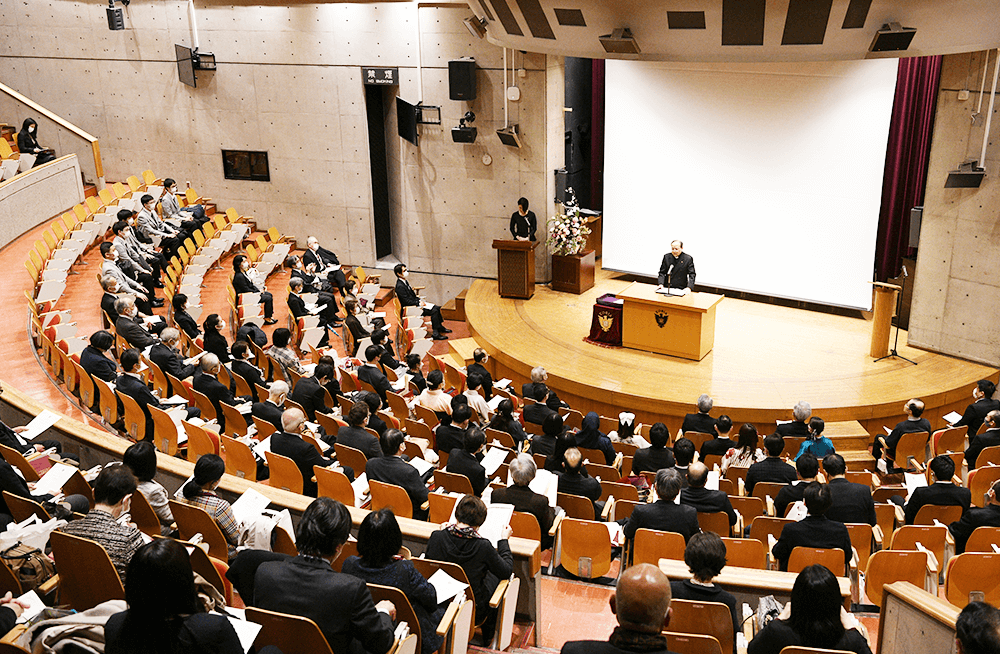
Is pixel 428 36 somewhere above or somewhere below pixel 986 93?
above

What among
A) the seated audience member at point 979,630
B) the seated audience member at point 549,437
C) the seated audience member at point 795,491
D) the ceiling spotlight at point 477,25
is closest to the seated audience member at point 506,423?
the seated audience member at point 549,437

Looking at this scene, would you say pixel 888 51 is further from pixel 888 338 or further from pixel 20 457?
pixel 20 457

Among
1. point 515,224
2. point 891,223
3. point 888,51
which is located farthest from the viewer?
point 515,224

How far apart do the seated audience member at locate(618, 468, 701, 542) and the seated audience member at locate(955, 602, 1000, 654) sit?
204 centimetres

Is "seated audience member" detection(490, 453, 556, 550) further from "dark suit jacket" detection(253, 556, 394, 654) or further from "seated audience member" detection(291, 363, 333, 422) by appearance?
"seated audience member" detection(291, 363, 333, 422)

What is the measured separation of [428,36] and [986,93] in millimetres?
7683

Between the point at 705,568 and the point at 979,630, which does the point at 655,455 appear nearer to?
the point at 705,568

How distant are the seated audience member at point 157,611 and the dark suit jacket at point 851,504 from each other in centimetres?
403

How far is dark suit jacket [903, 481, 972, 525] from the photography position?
5484 millimetres

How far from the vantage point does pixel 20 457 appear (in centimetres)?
511

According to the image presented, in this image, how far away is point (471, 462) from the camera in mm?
5688

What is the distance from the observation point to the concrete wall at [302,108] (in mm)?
12898

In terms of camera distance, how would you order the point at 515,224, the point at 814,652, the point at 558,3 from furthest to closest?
1. the point at 515,224
2. the point at 558,3
3. the point at 814,652

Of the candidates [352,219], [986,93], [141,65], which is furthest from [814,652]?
[141,65]
